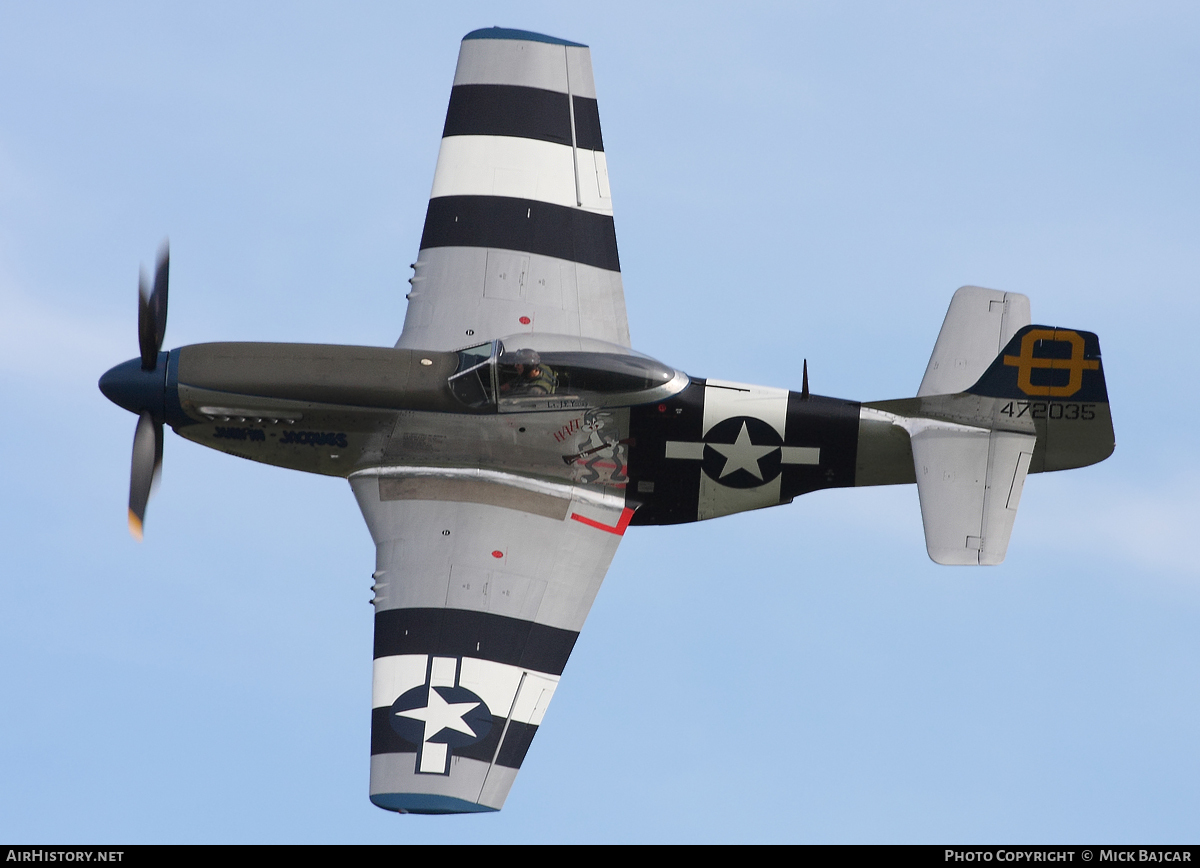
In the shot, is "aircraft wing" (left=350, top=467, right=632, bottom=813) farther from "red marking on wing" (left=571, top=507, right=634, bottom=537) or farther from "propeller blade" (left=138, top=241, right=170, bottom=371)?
"propeller blade" (left=138, top=241, right=170, bottom=371)

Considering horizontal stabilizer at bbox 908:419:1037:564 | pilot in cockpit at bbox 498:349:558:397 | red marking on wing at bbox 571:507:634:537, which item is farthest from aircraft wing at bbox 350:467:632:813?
horizontal stabilizer at bbox 908:419:1037:564

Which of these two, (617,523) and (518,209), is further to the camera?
(518,209)

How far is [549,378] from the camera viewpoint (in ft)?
56.4

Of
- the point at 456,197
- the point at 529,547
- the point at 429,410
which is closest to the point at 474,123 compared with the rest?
the point at 456,197

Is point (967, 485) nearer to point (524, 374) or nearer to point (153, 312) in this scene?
point (524, 374)

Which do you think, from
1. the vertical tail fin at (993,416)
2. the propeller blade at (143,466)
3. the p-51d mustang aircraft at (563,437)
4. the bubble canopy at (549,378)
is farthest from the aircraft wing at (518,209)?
the vertical tail fin at (993,416)

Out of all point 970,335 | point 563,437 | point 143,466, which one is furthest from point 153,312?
point 970,335

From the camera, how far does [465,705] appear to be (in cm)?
1552

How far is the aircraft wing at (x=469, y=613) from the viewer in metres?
15.2

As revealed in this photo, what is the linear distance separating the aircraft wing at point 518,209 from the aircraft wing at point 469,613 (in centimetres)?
194

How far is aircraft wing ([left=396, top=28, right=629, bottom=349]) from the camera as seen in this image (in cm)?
1853

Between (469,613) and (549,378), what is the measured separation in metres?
2.57

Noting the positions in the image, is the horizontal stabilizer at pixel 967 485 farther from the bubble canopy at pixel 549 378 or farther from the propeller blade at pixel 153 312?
the propeller blade at pixel 153 312

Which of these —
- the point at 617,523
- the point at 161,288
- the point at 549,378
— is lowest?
the point at 617,523
